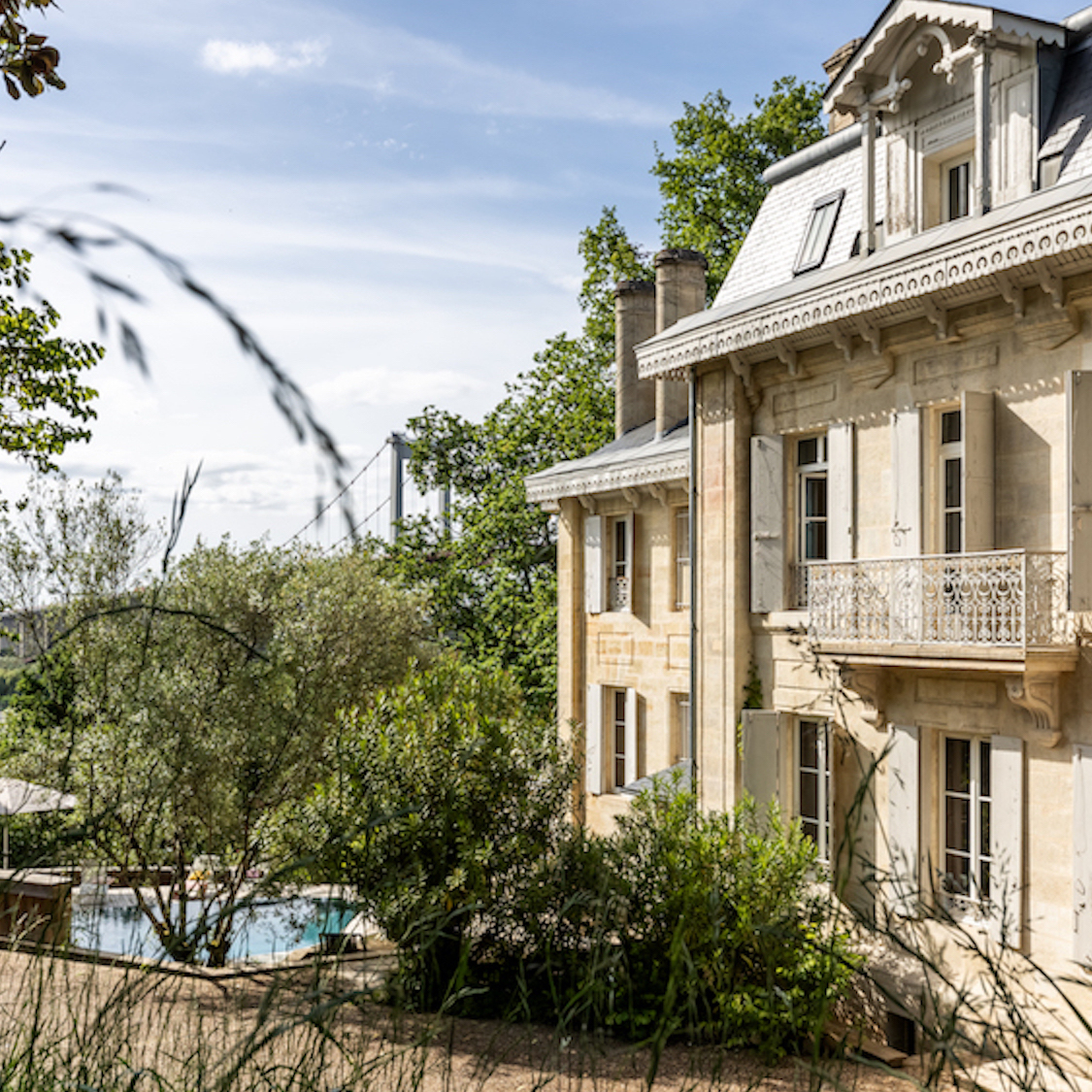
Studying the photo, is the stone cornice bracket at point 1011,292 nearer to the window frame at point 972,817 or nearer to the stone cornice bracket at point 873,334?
the stone cornice bracket at point 873,334

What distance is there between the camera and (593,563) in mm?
18906

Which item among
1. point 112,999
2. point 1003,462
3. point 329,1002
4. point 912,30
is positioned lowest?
point 112,999

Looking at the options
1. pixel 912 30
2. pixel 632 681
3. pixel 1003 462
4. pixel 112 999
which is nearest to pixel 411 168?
pixel 112 999

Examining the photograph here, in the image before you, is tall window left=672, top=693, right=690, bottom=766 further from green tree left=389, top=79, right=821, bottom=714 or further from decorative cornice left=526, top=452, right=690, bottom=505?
green tree left=389, top=79, right=821, bottom=714

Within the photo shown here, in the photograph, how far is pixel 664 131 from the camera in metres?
27.5

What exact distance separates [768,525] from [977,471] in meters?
3.16

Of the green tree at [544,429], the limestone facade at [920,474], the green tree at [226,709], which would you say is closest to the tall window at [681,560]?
the limestone facade at [920,474]

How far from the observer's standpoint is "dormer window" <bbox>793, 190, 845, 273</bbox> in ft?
45.2

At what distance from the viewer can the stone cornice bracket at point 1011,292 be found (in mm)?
10688

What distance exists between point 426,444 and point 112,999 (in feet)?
94.2

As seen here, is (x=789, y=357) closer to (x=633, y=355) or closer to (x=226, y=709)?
(x=633, y=355)

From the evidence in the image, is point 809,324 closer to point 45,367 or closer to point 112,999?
point 45,367

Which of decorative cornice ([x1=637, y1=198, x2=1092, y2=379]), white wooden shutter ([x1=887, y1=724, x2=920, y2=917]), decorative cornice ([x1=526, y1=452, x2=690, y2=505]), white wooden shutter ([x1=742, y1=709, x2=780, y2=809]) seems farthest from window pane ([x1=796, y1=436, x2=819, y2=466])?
white wooden shutter ([x1=887, y1=724, x2=920, y2=917])

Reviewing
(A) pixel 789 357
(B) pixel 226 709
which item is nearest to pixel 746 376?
(A) pixel 789 357
